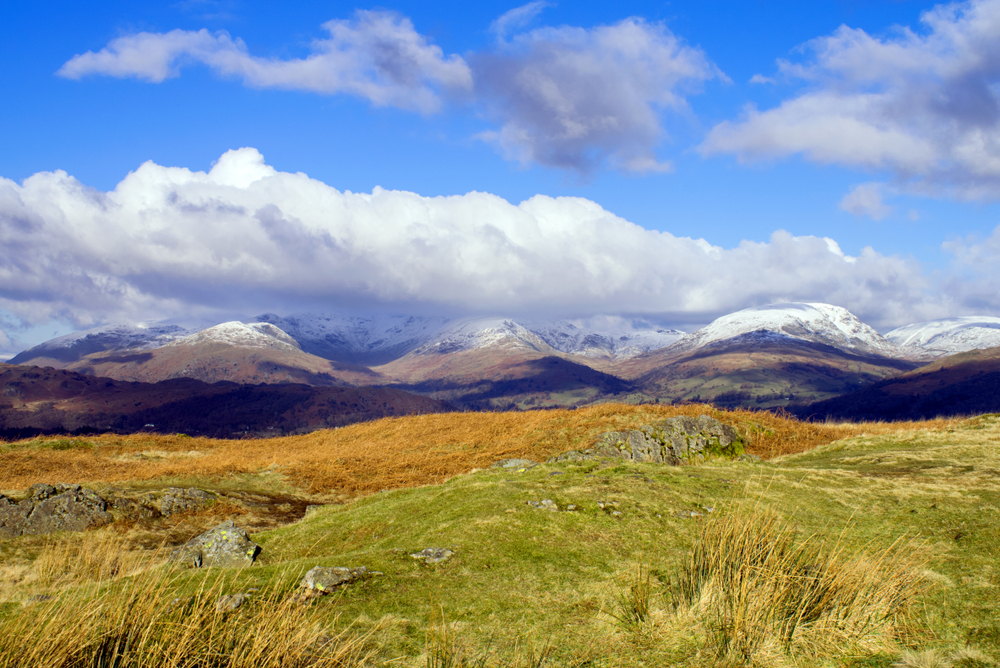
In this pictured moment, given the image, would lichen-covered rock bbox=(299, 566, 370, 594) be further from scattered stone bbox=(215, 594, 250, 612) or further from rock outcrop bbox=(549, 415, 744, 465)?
rock outcrop bbox=(549, 415, 744, 465)

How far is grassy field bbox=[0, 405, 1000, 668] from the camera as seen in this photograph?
16.8 feet

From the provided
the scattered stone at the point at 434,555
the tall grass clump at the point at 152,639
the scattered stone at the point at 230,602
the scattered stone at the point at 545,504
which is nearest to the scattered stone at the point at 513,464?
the scattered stone at the point at 545,504

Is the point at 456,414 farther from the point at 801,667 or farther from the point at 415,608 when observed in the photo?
the point at 801,667

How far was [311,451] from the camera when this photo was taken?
101 ft

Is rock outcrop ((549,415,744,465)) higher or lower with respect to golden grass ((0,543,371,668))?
lower

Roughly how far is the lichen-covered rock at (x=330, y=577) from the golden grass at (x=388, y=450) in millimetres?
14401

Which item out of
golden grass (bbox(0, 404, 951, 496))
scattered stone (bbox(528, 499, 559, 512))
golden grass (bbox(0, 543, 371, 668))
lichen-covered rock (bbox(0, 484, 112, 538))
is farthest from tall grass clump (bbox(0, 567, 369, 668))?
golden grass (bbox(0, 404, 951, 496))

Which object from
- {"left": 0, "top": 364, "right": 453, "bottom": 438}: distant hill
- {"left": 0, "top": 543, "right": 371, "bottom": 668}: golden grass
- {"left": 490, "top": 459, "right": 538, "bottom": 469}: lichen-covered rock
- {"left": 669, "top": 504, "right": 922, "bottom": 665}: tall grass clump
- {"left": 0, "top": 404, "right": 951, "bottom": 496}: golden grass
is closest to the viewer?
{"left": 0, "top": 543, "right": 371, "bottom": 668}: golden grass

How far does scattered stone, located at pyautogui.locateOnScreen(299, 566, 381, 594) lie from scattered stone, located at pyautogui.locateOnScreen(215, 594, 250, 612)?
0.76 m

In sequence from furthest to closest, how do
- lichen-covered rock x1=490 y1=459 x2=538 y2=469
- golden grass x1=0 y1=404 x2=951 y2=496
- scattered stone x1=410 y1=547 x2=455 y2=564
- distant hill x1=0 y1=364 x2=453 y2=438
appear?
distant hill x1=0 y1=364 x2=453 y2=438 < golden grass x1=0 y1=404 x2=951 y2=496 < lichen-covered rock x1=490 y1=459 x2=538 y2=469 < scattered stone x1=410 y1=547 x2=455 y2=564

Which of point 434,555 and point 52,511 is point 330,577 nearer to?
point 434,555

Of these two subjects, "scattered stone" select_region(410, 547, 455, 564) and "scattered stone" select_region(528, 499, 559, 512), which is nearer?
"scattered stone" select_region(410, 547, 455, 564)

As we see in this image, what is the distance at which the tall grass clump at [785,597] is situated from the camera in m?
5.72

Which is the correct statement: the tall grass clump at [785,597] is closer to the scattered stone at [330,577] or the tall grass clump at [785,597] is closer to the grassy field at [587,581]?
the grassy field at [587,581]
